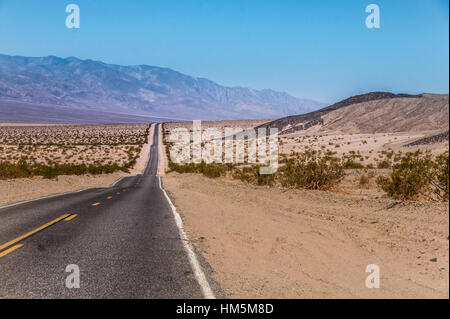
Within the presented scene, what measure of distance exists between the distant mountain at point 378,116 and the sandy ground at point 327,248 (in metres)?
66.9

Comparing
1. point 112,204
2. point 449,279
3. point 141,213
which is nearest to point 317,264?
point 449,279

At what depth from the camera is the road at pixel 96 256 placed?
16.4 ft

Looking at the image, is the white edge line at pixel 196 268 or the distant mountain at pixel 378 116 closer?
the white edge line at pixel 196 268

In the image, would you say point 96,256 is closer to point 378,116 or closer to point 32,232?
point 32,232

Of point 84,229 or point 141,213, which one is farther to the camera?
point 141,213

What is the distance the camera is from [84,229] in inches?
356

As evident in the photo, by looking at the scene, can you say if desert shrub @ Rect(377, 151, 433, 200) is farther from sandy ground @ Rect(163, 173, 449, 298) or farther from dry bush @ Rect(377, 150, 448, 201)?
sandy ground @ Rect(163, 173, 449, 298)

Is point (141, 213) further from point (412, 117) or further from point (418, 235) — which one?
point (412, 117)

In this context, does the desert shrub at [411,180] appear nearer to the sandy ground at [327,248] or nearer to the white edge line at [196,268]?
the sandy ground at [327,248]

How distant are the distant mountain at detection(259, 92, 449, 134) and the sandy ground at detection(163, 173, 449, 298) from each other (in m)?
66.9

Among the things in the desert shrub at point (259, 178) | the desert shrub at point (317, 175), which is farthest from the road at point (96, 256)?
the desert shrub at point (259, 178)

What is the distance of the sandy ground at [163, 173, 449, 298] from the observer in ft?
17.2

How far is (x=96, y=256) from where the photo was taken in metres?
6.61
